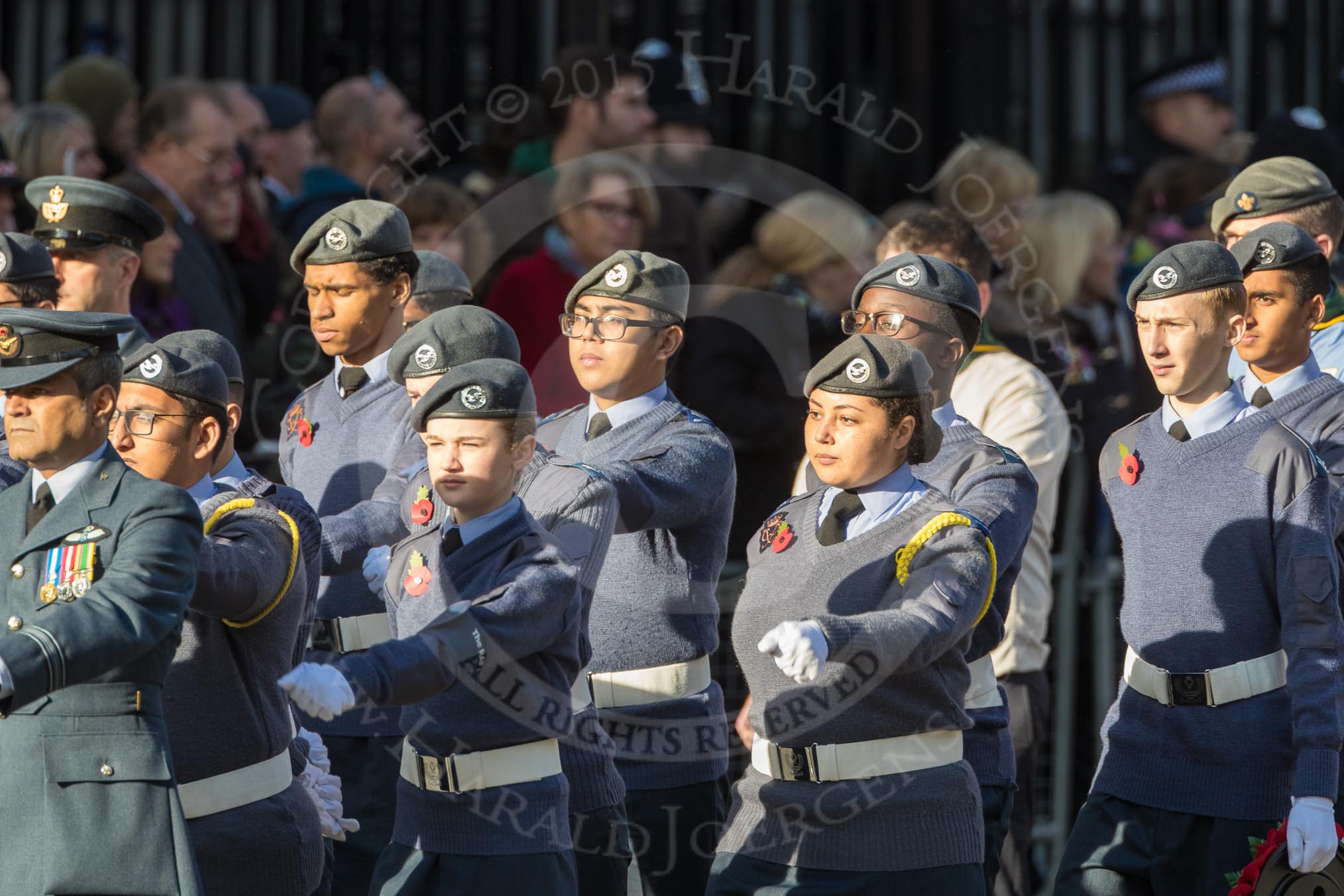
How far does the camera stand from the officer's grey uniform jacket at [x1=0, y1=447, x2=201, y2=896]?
3.65m

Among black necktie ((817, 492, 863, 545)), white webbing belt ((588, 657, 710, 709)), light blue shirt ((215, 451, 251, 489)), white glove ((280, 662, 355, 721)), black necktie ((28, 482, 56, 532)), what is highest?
light blue shirt ((215, 451, 251, 489))

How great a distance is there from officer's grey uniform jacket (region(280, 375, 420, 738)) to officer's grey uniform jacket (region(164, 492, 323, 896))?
0.90 meters

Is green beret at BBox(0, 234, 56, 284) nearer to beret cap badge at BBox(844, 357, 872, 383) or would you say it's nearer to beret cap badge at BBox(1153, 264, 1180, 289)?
beret cap badge at BBox(844, 357, 872, 383)

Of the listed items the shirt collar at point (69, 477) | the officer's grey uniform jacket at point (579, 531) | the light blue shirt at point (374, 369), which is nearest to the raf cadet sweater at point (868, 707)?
the officer's grey uniform jacket at point (579, 531)

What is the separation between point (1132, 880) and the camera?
4.48 metres

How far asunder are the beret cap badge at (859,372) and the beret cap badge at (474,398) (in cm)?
68

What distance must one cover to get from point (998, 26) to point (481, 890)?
17.1 feet

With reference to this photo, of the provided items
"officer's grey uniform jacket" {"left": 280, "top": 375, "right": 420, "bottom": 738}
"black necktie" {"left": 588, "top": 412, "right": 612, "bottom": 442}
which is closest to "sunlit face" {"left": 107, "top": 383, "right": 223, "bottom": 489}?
"officer's grey uniform jacket" {"left": 280, "top": 375, "right": 420, "bottom": 738}

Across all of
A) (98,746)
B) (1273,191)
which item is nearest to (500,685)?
(98,746)

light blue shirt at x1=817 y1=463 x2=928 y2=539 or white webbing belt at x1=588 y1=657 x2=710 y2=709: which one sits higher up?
light blue shirt at x1=817 y1=463 x2=928 y2=539

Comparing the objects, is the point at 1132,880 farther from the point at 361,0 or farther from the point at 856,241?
the point at 361,0

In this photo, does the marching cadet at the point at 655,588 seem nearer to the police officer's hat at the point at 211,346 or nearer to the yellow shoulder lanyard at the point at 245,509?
the police officer's hat at the point at 211,346

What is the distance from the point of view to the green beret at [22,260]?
5008 millimetres

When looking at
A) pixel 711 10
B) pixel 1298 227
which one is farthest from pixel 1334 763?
→ pixel 711 10
